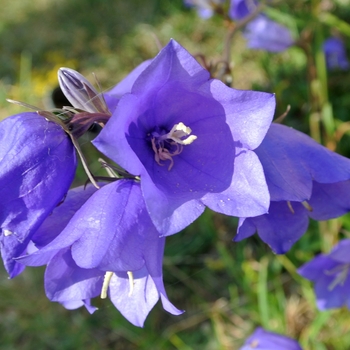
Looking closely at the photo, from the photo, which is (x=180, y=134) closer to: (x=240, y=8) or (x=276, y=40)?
(x=240, y=8)

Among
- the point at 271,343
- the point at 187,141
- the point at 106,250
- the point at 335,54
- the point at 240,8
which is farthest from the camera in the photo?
the point at 335,54

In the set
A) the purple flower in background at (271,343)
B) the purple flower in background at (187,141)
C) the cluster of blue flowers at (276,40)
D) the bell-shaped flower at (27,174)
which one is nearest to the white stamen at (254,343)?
the purple flower in background at (271,343)

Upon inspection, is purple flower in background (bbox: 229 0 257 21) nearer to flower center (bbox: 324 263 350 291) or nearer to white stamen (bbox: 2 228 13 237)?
flower center (bbox: 324 263 350 291)

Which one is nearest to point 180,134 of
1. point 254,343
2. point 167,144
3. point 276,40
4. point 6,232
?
point 167,144

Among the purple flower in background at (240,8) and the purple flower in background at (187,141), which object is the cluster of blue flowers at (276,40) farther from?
the purple flower in background at (187,141)

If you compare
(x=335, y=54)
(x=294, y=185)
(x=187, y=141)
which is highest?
(x=187, y=141)

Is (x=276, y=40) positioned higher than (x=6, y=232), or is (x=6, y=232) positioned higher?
(x=6, y=232)
